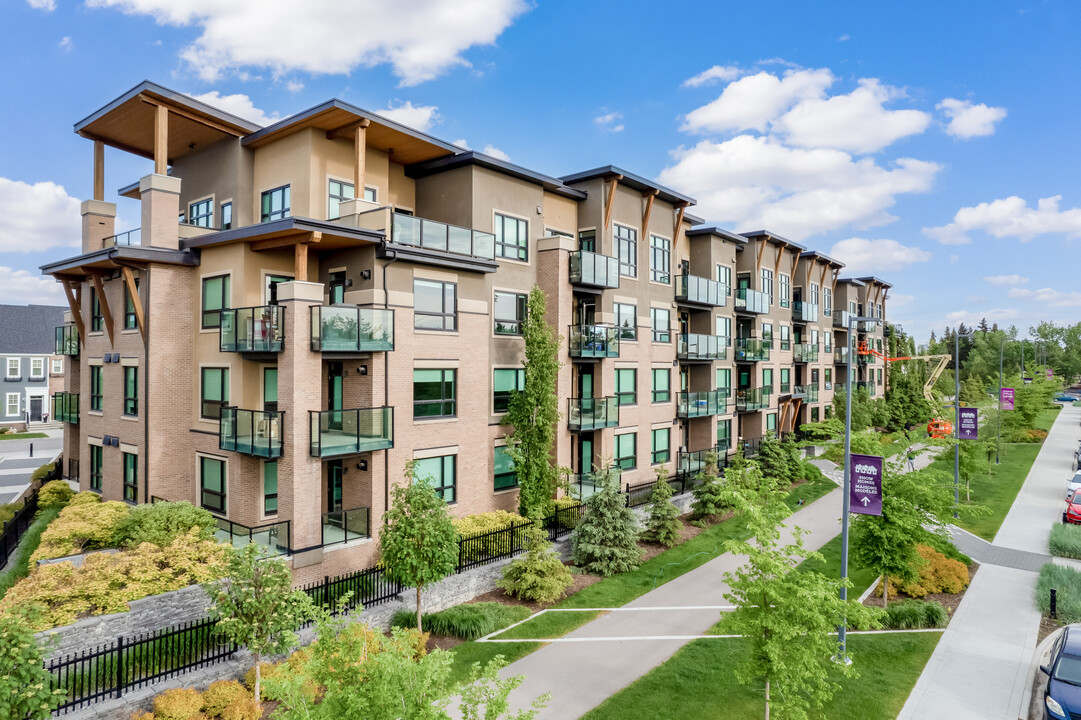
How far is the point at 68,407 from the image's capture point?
26000mm

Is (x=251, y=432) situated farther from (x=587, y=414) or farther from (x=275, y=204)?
(x=587, y=414)

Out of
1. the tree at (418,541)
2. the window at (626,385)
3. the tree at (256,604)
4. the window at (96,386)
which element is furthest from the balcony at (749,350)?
the window at (96,386)

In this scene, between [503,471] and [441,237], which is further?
[503,471]

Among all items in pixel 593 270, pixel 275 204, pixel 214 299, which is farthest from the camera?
pixel 593 270

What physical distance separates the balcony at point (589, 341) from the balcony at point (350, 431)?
9.23 metres

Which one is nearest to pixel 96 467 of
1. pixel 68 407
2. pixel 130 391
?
pixel 68 407

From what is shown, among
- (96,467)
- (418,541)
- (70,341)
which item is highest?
(70,341)

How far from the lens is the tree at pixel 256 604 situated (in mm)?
Result: 11414

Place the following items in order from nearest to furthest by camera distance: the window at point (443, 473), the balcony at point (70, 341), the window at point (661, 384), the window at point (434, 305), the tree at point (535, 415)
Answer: the window at point (434, 305)
the window at point (443, 473)
the tree at point (535, 415)
the balcony at point (70, 341)
the window at point (661, 384)

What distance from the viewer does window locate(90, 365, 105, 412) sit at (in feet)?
77.9

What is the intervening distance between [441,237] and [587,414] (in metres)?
9.71

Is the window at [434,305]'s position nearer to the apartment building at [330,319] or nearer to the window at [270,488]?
the apartment building at [330,319]

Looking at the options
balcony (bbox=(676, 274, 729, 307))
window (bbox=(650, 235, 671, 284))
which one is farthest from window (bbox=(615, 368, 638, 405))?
balcony (bbox=(676, 274, 729, 307))

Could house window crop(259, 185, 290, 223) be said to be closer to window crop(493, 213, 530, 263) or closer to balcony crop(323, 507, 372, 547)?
window crop(493, 213, 530, 263)
